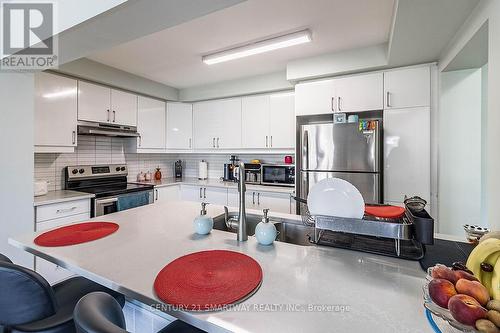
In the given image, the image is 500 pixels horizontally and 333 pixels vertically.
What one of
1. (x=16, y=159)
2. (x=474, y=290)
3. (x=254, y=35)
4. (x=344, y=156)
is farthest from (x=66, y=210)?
(x=474, y=290)

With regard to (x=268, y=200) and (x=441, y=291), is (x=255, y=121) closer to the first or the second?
(x=268, y=200)

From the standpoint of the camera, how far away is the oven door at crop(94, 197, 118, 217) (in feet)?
8.41

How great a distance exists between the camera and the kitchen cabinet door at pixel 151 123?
344 centimetres

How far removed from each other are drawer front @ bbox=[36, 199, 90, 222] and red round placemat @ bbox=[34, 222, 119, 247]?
3.69ft

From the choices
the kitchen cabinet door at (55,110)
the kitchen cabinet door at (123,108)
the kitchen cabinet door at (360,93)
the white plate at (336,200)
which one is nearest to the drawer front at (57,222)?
the kitchen cabinet door at (55,110)

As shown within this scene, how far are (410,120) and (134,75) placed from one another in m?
3.36

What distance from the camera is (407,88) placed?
239cm

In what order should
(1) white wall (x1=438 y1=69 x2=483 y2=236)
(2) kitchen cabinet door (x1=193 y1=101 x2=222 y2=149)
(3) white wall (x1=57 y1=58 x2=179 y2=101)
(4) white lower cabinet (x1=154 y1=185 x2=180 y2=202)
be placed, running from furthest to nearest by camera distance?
(2) kitchen cabinet door (x1=193 y1=101 x2=222 y2=149) → (4) white lower cabinet (x1=154 y1=185 x2=180 y2=202) → (3) white wall (x1=57 y1=58 x2=179 y2=101) → (1) white wall (x1=438 y1=69 x2=483 y2=236)

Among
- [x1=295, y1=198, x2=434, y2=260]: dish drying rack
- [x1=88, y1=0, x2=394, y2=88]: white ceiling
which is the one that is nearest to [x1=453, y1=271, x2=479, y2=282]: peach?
[x1=295, y1=198, x2=434, y2=260]: dish drying rack

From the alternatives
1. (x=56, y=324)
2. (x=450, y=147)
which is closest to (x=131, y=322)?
(x=56, y=324)

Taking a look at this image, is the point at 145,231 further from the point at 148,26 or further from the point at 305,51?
the point at 305,51

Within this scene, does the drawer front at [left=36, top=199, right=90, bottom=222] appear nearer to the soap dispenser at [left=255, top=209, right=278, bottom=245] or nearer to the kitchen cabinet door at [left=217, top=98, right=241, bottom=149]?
the kitchen cabinet door at [left=217, top=98, right=241, bottom=149]

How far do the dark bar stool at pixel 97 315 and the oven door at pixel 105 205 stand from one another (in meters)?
2.32

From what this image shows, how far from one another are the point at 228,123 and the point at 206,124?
417 mm
